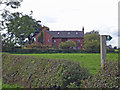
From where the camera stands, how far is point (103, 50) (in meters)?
7.65

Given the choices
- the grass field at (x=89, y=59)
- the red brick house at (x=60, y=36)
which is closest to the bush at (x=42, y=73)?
the grass field at (x=89, y=59)

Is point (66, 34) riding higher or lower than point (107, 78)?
higher

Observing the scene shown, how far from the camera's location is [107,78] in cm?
628

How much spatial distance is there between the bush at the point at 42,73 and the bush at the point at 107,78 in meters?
0.85

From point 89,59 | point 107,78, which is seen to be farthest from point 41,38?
point 107,78

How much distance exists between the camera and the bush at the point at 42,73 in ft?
24.7

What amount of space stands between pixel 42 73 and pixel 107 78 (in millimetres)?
3404

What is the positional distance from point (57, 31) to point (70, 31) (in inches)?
170

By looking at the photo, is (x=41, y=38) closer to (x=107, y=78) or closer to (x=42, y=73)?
(x=42, y=73)

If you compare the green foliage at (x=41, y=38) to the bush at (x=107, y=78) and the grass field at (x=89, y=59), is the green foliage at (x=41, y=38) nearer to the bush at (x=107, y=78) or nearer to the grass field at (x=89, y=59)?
the grass field at (x=89, y=59)

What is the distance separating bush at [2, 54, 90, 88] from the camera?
7.54 metres

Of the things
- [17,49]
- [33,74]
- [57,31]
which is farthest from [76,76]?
[57,31]

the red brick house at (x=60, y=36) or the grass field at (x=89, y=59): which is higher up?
the red brick house at (x=60, y=36)

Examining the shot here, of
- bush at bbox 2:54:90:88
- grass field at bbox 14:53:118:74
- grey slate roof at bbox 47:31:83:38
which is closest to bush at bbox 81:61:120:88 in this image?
grass field at bbox 14:53:118:74
